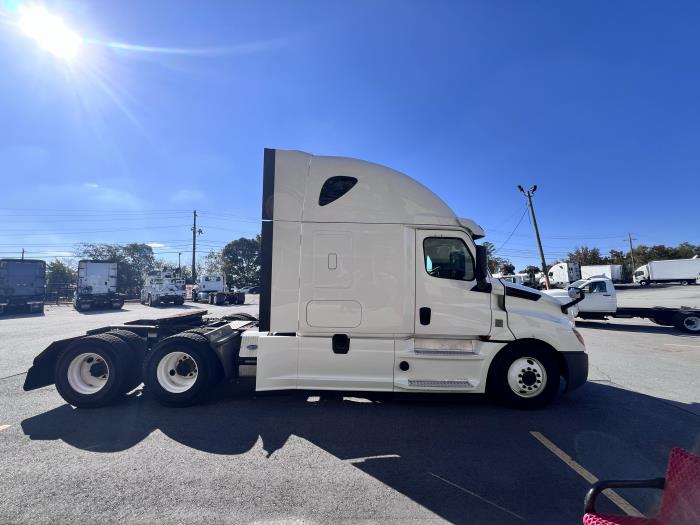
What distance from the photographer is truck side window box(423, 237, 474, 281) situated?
4.82 meters

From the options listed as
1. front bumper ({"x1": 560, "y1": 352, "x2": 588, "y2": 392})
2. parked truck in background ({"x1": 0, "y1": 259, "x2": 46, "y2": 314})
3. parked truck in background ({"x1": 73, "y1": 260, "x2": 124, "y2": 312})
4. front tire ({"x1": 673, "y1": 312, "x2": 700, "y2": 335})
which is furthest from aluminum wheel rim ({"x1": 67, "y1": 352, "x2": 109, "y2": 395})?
parked truck in background ({"x1": 73, "y1": 260, "x2": 124, "y2": 312})

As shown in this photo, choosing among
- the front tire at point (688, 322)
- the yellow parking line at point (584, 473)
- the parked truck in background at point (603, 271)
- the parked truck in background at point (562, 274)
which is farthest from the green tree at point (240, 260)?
the yellow parking line at point (584, 473)

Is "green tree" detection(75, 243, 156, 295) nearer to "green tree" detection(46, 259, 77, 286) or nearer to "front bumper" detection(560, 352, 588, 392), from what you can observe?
"green tree" detection(46, 259, 77, 286)

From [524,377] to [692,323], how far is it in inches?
554

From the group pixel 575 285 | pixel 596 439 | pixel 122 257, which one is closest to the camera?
pixel 596 439

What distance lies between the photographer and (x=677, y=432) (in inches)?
167

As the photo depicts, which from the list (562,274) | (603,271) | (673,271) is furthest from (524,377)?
(673,271)

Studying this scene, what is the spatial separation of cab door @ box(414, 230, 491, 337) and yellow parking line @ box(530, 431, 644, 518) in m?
1.42

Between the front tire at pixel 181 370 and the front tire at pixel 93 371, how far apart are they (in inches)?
18.8

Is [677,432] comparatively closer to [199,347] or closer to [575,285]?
[199,347]

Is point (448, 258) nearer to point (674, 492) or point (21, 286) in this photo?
point (674, 492)

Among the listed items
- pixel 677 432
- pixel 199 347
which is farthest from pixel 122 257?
pixel 677 432

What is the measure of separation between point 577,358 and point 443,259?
2.39 m

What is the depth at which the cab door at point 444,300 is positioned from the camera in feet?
15.6
